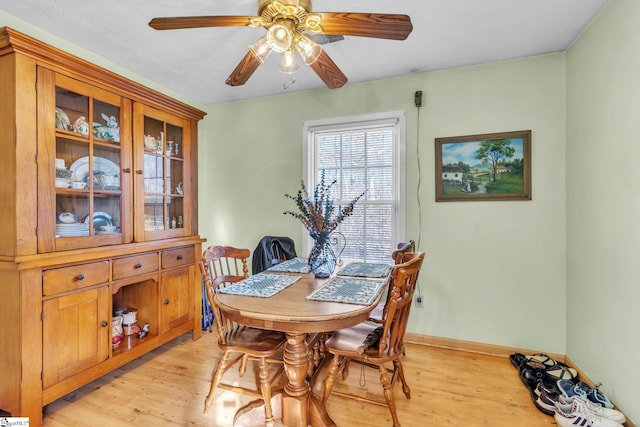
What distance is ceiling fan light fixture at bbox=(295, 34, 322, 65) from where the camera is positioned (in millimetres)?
1607

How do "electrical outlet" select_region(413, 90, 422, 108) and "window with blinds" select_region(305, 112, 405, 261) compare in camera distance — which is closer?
"electrical outlet" select_region(413, 90, 422, 108)

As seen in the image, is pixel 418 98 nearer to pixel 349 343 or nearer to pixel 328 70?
pixel 328 70

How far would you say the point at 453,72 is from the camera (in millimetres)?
2725

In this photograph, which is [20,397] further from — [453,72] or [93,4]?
[453,72]

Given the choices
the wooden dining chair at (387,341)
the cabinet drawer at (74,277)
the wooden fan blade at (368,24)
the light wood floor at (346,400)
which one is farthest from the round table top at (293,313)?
the wooden fan blade at (368,24)

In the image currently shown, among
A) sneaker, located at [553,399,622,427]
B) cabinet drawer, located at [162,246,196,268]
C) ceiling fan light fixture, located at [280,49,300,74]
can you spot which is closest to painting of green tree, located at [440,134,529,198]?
sneaker, located at [553,399,622,427]

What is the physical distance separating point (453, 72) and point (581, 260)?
69.7 inches

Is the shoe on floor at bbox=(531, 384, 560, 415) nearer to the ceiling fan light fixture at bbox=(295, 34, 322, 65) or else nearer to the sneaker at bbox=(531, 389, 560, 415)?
the sneaker at bbox=(531, 389, 560, 415)

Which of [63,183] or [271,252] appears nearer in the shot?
[63,183]

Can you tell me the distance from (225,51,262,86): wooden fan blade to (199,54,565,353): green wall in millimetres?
1312

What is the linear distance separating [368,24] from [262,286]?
146 cm

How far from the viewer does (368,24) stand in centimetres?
141

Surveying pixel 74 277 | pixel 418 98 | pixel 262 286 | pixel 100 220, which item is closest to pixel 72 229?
pixel 100 220

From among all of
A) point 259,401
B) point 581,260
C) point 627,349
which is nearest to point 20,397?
point 259,401
